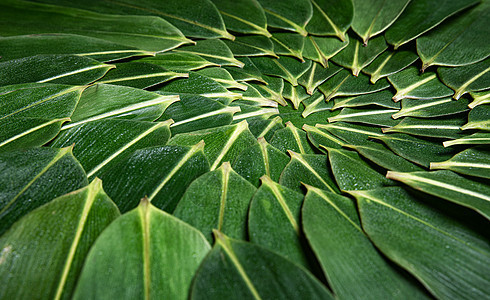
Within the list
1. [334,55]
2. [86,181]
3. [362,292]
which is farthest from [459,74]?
[86,181]

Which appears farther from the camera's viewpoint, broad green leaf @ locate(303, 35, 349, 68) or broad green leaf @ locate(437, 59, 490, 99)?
broad green leaf @ locate(303, 35, 349, 68)

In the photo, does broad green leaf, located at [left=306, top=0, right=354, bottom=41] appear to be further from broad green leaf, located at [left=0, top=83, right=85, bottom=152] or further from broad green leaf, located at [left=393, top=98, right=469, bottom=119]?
broad green leaf, located at [left=0, top=83, right=85, bottom=152]

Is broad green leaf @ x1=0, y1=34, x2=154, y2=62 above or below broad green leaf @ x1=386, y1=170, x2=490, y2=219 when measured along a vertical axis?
below

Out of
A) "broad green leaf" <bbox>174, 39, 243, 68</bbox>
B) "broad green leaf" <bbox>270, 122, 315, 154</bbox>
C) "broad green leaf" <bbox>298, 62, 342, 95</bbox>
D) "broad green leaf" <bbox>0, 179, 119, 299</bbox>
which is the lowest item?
"broad green leaf" <bbox>0, 179, 119, 299</bbox>

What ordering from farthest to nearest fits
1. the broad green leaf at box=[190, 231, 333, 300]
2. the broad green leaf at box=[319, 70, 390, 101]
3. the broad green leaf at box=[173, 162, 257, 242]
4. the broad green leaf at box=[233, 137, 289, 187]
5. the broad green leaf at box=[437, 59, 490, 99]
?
1. the broad green leaf at box=[319, 70, 390, 101]
2. the broad green leaf at box=[437, 59, 490, 99]
3. the broad green leaf at box=[233, 137, 289, 187]
4. the broad green leaf at box=[173, 162, 257, 242]
5. the broad green leaf at box=[190, 231, 333, 300]

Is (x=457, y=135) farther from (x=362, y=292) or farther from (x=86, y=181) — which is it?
(x=86, y=181)

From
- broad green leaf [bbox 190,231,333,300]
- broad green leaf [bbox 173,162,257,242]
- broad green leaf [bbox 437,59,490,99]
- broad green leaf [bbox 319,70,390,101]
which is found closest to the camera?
broad green leaf [bbox 190,231,333,300]

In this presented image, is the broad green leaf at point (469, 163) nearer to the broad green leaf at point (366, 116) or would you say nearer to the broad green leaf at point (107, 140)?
the broad green leaf at point (366, 116)

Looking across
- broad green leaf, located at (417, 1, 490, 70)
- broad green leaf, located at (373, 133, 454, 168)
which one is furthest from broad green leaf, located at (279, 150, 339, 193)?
broad green leaf, located at (417, 1, 490, 70)
